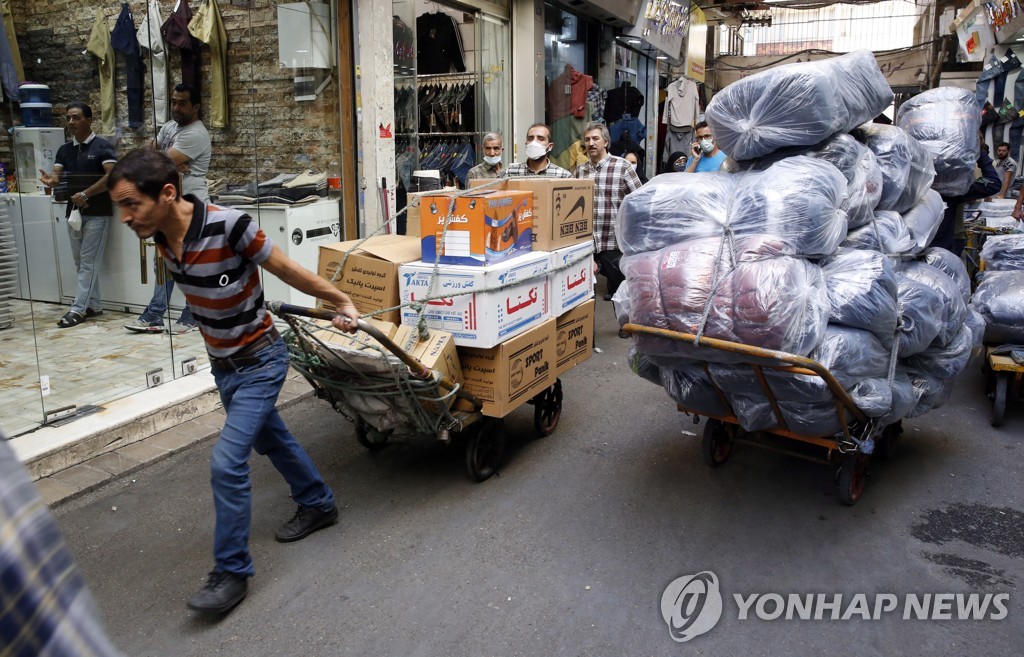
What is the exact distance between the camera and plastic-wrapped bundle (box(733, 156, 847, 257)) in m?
3.68

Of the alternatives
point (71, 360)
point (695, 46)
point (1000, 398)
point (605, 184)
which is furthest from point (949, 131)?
point (695, 46)

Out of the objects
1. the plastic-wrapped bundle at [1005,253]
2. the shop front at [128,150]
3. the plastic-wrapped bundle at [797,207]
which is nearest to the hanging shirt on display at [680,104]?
the shop front at [128,150]

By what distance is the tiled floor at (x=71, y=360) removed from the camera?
507cm

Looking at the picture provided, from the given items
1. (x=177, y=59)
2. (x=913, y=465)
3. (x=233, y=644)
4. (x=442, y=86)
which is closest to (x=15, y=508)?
(x=233, y=644)

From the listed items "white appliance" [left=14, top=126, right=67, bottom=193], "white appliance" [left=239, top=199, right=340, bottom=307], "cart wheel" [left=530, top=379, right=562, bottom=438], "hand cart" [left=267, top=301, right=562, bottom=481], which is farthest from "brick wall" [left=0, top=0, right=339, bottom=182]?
"cart wheel" [left=530, top=379, right=562, bottom=438]

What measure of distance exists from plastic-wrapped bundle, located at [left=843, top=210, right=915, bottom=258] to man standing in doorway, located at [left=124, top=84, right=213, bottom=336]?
4.93 metres

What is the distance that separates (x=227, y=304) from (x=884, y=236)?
336 centimetres

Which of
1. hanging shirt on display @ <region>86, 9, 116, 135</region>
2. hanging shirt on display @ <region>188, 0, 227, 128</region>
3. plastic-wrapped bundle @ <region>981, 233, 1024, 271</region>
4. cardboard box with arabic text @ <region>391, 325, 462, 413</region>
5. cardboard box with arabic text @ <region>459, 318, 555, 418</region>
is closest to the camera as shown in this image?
cardboard box with arabic text @ <region>391, 325, 462, 413</region>

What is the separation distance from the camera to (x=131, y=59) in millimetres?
6281

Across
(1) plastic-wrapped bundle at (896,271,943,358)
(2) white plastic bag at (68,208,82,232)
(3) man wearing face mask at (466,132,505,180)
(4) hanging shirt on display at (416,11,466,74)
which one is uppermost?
(4) hanging shirt on display at (416,11,466,74)

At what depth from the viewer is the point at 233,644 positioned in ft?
10.3

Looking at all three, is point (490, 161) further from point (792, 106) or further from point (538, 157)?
point (792, 106)

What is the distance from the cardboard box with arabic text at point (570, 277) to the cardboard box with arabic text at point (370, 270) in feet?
2.90

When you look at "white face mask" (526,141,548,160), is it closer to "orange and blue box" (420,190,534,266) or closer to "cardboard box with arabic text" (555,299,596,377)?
"cardboard box with arabic text" (555,299,596,377)
